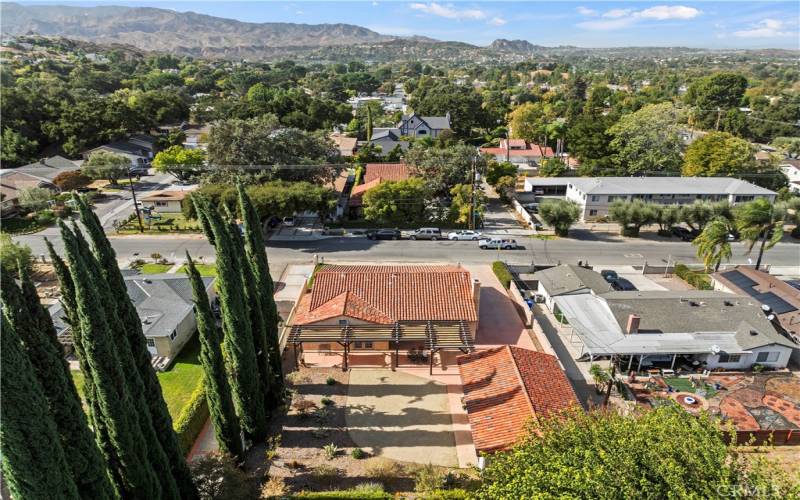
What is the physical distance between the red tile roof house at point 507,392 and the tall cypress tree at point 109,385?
1393cm

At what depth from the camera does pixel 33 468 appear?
1132 centimetres

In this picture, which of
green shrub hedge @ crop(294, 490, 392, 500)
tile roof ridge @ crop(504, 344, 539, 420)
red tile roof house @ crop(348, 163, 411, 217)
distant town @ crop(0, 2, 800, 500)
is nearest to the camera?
distant town @ crop(0, 2, 800, 500)

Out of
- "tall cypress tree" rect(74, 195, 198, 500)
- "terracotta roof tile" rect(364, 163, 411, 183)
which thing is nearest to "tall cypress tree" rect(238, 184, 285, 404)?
"tall cypress tree" rect(74, 195, 198, 500)

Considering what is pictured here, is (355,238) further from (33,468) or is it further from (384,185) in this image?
(33,468)

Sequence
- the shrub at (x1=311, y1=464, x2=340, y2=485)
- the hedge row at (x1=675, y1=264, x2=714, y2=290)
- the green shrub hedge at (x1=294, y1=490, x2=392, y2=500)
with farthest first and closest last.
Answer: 1. the hedge row at (x1=675, y1=264, x2=714, y2=290)
2. the shrub at (x1=311, y1=464, x2=340, y2=485)
3. the green shrub hedge at (x1=294, y1=490, x2=392, y2=500)

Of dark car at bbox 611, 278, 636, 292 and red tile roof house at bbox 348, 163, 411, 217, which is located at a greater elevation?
red tile roof house at bbox 348, 163, 411, 217

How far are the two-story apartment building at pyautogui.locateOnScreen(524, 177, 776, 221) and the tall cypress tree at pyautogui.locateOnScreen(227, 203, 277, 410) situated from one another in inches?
1882

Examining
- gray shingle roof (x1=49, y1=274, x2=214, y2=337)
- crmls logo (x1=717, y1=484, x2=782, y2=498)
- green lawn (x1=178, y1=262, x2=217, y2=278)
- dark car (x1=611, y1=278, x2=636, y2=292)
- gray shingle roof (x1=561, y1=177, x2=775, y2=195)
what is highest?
crmls logo (x1=717, y1=484, x2=782, y2=498)

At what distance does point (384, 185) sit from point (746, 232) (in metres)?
36.3

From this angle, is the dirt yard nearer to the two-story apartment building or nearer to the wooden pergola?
the wooden pergola

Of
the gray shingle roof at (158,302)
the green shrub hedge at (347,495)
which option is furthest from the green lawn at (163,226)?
the green shrub hedge at (347,495)

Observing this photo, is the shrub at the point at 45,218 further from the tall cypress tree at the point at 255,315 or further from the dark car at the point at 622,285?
the dark car at the point at 622,285

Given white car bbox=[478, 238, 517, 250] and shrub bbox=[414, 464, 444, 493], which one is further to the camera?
white car bbox=[478, 238, 517, 250]

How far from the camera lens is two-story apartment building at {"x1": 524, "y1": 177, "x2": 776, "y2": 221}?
57.9 meters
